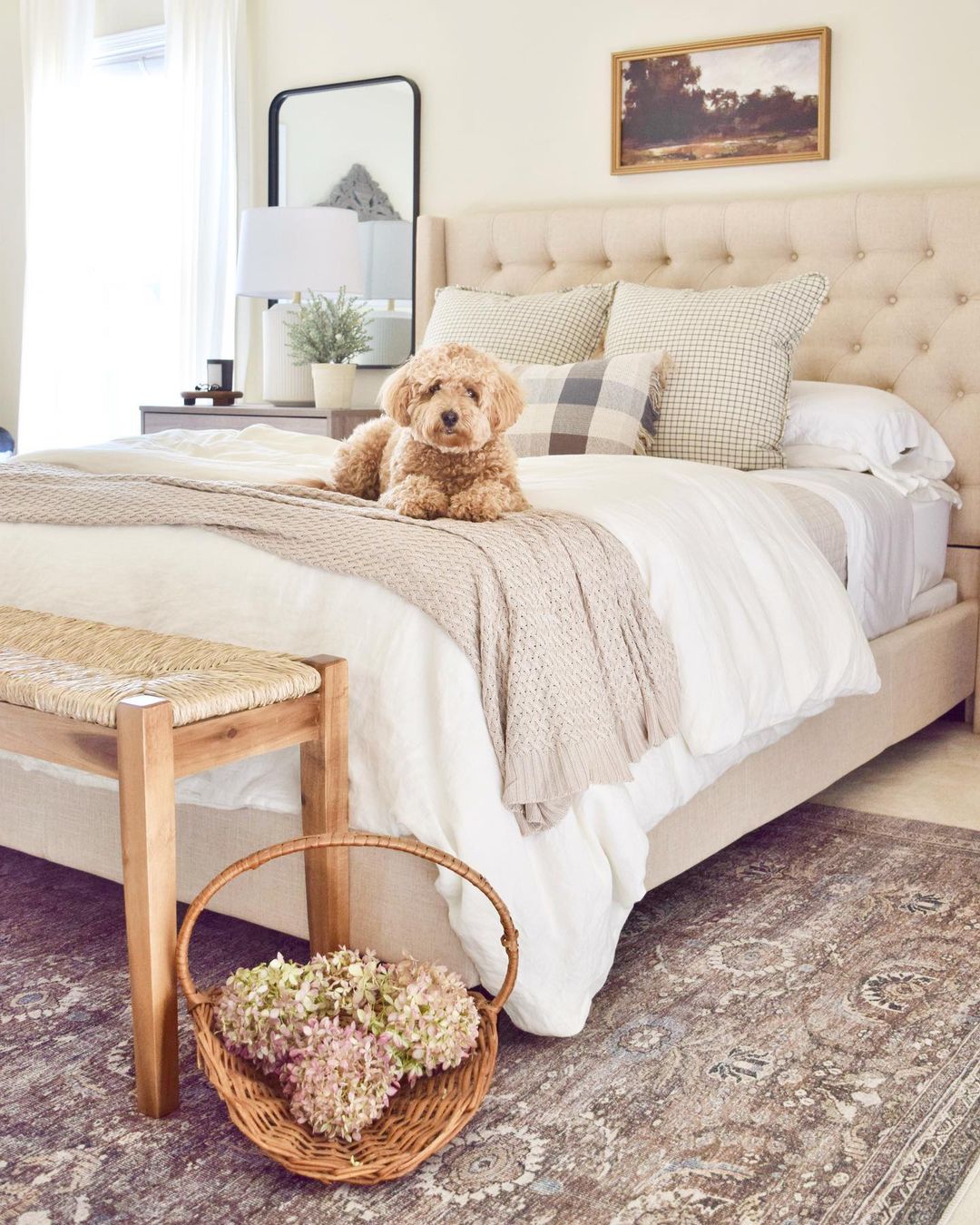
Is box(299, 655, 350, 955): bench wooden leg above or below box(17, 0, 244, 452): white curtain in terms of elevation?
below

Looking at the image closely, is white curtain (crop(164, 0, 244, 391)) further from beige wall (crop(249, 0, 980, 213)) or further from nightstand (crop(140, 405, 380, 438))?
nightstand (crop(140, 405, 380, 438))

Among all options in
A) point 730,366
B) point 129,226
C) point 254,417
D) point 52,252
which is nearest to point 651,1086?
point 730,366

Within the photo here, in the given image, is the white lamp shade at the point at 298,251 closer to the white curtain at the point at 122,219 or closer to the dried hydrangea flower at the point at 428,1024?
the white curtain at the point at 122,219

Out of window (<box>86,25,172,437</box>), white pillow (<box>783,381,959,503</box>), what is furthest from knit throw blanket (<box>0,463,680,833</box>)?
window (<box>86,25,172,437</box>)

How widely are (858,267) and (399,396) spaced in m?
1.78

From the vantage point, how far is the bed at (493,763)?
165cm

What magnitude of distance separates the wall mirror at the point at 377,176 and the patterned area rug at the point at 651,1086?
250 cm

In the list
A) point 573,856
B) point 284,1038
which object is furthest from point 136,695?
point 573,856

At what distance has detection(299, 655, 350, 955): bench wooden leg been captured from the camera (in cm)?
163

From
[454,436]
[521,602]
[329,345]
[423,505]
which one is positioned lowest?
[521,602]

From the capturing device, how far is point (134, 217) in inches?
193

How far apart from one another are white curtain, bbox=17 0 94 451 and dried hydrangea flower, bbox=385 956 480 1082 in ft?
13.2

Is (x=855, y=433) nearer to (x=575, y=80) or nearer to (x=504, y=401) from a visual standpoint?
(x=504, y=401)

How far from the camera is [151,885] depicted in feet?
4.68
